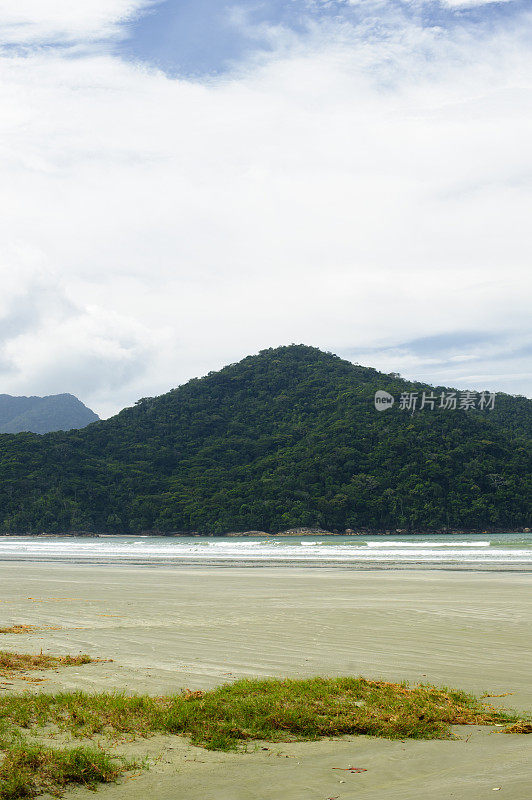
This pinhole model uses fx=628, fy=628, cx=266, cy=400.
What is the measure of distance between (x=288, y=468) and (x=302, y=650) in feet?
238

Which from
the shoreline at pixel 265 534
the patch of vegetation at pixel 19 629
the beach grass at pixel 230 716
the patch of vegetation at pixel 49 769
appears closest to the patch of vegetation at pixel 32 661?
the beach grass at pixel 230 716

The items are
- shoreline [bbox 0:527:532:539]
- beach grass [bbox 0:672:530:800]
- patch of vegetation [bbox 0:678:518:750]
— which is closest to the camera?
beach grass [bbox 0:672:530:800]

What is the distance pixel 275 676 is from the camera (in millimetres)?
8055

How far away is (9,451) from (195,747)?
85340 millimetres

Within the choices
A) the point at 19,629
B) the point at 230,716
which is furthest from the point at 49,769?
the point at 19,629

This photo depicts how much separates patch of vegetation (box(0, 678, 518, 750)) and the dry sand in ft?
0.62

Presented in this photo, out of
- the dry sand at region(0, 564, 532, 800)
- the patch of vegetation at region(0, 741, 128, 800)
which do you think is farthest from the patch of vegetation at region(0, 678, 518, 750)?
the patch of vegetation at region(0, 741, 128, 800)

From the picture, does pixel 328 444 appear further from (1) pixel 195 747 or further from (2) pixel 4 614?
(1) pixel 195 747

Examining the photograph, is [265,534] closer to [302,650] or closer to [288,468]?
[288,468]

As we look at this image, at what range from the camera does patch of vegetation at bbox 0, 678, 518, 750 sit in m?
5.78

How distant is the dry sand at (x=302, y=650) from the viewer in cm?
486

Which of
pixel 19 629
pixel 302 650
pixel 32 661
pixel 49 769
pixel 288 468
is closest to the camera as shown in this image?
pixel 49 769

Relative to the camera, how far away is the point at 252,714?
6051mm

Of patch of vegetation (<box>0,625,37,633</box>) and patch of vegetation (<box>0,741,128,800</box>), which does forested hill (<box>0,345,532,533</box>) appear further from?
patch of vegetation (<box>0,741,128,800</box>)
